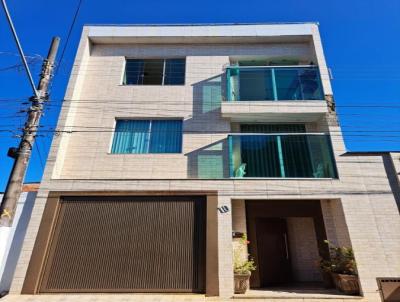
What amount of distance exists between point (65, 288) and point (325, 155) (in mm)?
8718

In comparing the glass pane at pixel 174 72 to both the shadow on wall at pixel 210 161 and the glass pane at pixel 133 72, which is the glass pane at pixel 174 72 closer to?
the glass pane at pixel 133 72

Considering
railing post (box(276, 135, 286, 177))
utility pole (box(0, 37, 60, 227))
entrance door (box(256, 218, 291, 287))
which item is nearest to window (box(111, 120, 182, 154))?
utility pole (box(0, 37, 60, 227))

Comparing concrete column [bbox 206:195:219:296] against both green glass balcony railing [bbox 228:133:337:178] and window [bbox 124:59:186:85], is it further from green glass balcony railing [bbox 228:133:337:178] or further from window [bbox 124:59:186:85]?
window [bbox 124:59:186:85]

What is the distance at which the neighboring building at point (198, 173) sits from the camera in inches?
282

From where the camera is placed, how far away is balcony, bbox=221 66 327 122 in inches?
363

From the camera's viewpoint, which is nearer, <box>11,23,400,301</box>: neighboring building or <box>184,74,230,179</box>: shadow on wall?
<box>11,23,400,301</box>: neighboring building

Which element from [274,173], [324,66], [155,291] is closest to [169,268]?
[155,291]

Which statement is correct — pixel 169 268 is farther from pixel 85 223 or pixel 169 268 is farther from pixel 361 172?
pixel 361 172

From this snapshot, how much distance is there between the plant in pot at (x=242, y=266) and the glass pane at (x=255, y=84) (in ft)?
16.8

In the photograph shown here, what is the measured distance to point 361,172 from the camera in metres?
8.02

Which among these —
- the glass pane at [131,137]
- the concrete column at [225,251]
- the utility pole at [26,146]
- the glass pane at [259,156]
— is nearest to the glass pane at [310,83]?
the glass pane at [259,156]

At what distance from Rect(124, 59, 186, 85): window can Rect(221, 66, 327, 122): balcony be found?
7.58 ft

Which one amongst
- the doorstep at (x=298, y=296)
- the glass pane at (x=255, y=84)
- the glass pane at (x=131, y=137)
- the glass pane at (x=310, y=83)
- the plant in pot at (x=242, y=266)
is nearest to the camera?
the doorstep at (x=298, y=296)

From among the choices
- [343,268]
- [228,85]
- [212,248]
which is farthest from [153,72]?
[343,268]
